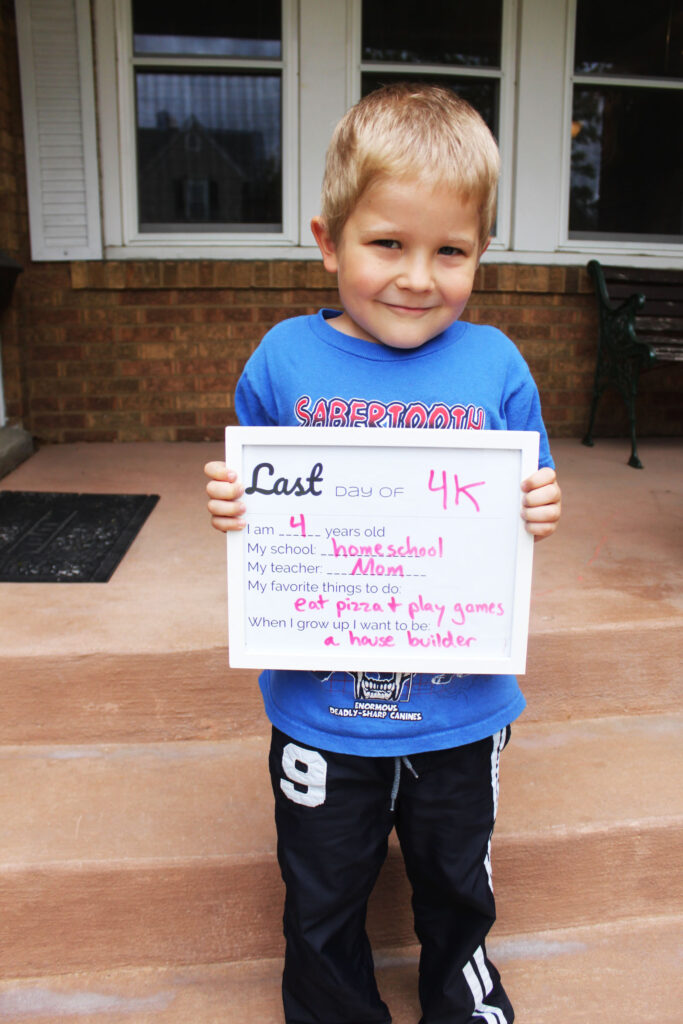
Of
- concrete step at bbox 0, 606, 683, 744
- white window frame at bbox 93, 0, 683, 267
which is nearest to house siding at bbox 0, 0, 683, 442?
white window frame at bbox 93, 0, 683, 267

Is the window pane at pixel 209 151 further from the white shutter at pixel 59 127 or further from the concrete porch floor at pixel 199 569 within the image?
the concrete porch floor at pixel 199 569

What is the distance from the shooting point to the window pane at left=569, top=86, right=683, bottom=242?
415 centimetres

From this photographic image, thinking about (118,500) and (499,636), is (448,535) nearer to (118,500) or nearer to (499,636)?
(499,636)

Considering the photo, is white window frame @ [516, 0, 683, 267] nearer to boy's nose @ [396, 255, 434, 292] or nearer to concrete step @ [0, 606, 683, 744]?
concrete step @ [0, 606, 683, 744]

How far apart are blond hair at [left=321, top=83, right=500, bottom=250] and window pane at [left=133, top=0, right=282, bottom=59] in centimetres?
312

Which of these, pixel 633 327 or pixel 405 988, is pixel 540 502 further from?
pixel 633 327

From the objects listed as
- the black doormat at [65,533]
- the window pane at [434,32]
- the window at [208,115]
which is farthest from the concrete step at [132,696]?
the window pane at [434,32]

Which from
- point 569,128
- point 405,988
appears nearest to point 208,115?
point 569,128

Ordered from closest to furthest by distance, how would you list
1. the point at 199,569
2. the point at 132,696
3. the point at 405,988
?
the point at 405,988 < the point at 132,696 < the point at 199,569

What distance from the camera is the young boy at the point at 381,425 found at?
1.09 m

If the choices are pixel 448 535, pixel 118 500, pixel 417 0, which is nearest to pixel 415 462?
pixel 448 535

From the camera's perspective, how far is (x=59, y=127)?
3.68 m

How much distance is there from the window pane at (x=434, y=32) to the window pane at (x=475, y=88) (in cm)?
7

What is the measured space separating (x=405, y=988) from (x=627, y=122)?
4.15 m
